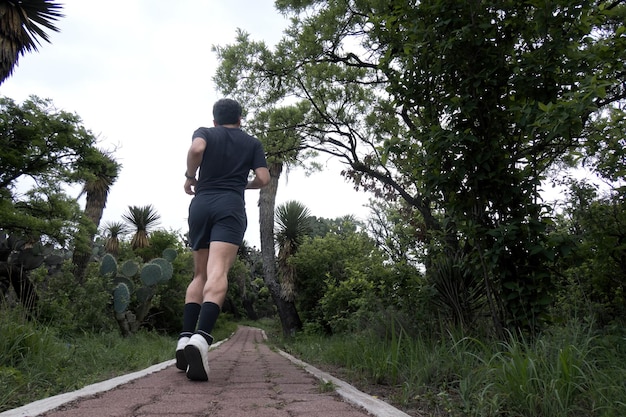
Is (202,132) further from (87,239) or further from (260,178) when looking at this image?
(87,239)

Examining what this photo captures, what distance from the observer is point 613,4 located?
6746 mm

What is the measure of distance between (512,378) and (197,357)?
6.46 feet

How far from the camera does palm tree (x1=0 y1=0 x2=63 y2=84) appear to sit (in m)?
10.6

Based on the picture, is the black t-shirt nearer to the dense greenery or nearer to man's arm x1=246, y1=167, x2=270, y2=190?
man's arm x1=246, y1=167, x2=270, y2=190

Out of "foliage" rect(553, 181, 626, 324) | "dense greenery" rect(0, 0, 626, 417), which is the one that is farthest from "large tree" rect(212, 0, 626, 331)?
"foliage" rect(553, 181, 626, 324)

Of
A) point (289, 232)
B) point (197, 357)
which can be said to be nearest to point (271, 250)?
point (289, 232)

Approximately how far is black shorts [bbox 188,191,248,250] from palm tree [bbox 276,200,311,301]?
13941 millimetres

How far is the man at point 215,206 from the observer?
319 cm

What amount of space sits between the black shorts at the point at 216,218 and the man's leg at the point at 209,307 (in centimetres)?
9

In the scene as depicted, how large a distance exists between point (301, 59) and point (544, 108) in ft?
22.3

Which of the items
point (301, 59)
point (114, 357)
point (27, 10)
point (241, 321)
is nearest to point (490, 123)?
point (114, 357)

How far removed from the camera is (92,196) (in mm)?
17516

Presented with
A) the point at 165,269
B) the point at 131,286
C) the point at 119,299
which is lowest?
the point at 119,299

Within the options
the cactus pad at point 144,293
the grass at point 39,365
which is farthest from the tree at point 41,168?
the grass at point 39,365
